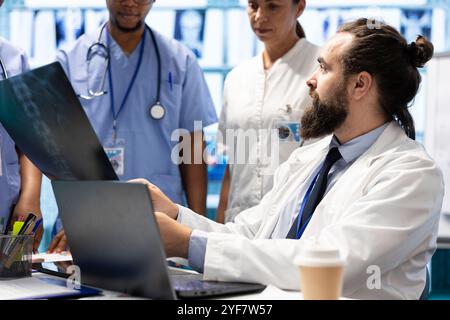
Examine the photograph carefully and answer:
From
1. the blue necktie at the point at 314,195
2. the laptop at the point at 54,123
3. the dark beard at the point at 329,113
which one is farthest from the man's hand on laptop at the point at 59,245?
the dark beard at the point at 329,113

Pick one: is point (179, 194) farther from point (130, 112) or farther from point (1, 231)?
point (1, 231)

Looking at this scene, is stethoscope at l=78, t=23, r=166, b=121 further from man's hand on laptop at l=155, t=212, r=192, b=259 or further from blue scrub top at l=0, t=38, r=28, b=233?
man's hand on laptop at l=155, t=212, r=192, b=259

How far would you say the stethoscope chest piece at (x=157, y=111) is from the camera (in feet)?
8.38

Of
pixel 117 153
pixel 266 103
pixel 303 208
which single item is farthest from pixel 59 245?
pixel 266 103

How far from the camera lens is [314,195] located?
5.26 feet

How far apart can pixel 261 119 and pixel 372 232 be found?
1215 mm

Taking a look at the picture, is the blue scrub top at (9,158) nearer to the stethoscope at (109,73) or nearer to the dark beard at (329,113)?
the stethoscope at (109,73)

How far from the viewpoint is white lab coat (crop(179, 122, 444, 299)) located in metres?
1.28

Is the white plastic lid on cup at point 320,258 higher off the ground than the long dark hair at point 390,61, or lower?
lower

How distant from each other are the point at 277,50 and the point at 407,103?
93cm

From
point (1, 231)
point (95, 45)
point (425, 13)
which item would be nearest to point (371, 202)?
point (1, 231)

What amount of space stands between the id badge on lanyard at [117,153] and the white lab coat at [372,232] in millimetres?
1169

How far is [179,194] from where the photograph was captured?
2.62 m

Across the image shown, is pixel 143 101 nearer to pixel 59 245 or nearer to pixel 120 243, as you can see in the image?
pixel 59 245
